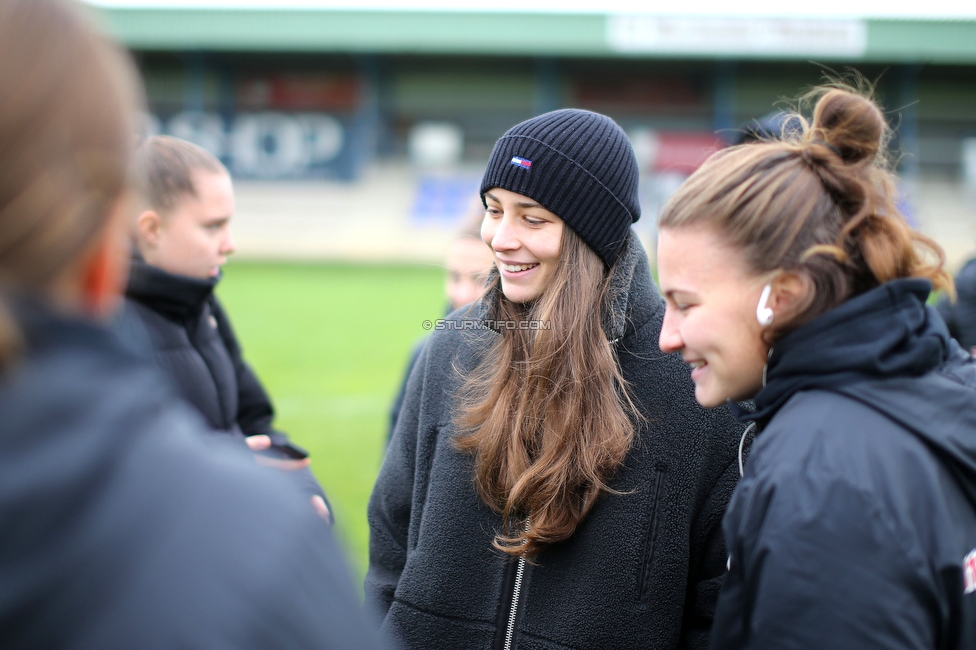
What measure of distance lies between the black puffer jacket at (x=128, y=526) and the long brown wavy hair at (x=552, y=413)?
108cm

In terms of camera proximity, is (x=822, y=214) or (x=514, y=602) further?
(x=514, y=602)

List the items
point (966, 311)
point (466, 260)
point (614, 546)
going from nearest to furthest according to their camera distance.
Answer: point (614, 546) < point (466, 260) < point (966, 311)

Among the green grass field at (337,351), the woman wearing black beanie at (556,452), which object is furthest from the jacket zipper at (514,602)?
the green grass field at (337,351)

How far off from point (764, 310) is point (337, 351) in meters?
9.76

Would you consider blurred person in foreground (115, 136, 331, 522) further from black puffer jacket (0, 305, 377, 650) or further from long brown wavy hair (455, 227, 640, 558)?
black puffer jacket (0, 305, 377, 650)

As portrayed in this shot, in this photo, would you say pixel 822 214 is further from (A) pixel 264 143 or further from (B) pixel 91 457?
(A) pixel 264 143

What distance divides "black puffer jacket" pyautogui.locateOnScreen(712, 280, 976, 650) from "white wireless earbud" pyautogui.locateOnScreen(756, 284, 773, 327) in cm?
6

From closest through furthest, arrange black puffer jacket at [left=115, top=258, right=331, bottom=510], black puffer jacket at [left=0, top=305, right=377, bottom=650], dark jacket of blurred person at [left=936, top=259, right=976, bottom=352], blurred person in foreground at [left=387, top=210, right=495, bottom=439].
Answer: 1. black puffer jacket at [left=0, top=305, right=377, bottom=650]
2. black puffer jacket at [left=115, top=258, right=331, bottom=510]
3. blurred person in foreground at [left=387, top=210, right=495, bottom=439]
4. dark jacket of blurred person at [left=936, top=259, right=976, bottom=352]

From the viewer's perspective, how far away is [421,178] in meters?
28.4

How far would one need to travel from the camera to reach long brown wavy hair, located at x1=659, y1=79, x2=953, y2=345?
1354 millimetres

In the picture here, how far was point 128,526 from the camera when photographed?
0.69m

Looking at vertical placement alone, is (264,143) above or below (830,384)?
below
